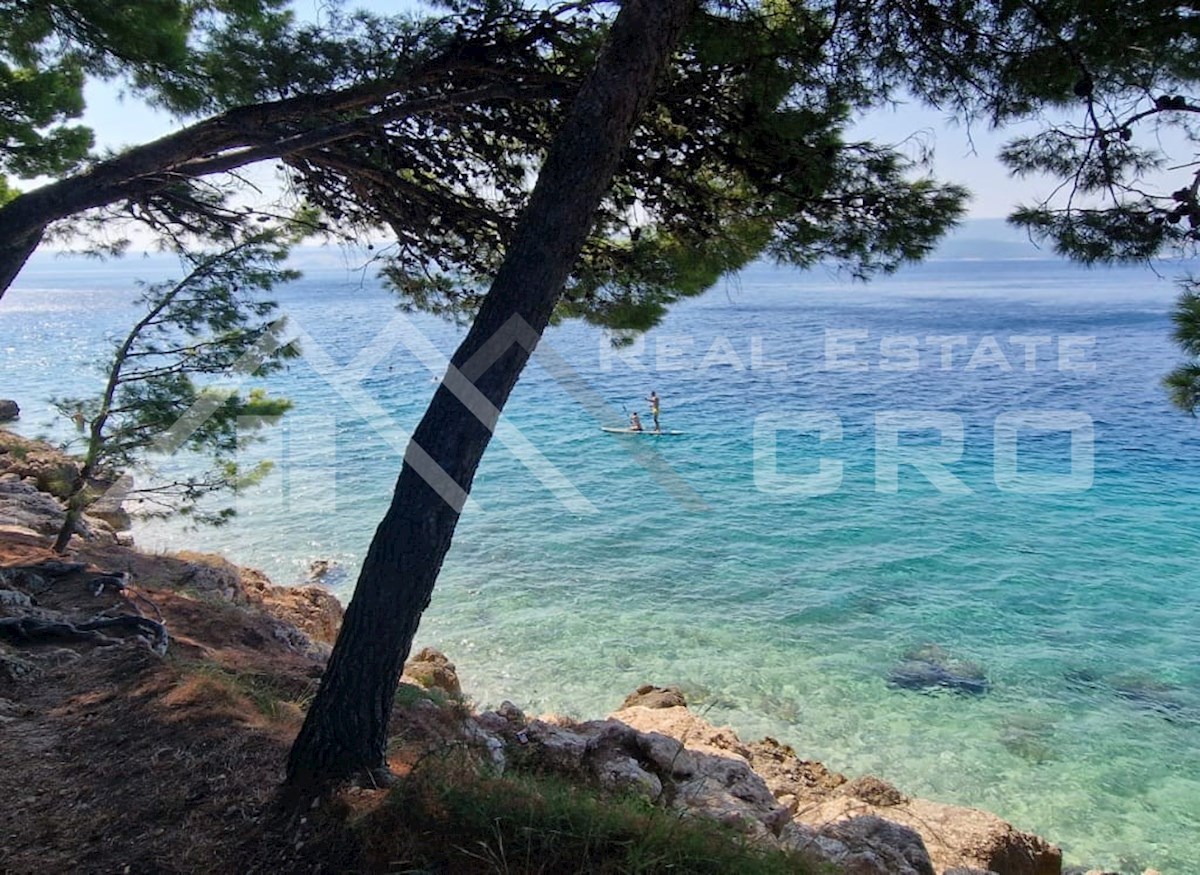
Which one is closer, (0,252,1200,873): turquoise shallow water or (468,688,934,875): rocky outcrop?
(468,688,934,875): rocky outcrop

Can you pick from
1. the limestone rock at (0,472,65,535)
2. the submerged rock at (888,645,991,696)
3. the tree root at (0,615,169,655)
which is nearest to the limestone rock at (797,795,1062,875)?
the submerged rock at (888,645,991,696)

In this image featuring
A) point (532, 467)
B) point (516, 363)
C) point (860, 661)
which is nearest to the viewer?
point (516, 363)

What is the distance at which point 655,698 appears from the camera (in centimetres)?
808

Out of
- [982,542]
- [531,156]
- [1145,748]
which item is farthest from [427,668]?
[982,542]

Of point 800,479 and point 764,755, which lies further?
point 800,479

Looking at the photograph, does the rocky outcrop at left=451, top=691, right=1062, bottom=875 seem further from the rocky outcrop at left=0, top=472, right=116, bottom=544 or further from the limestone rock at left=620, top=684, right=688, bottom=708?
the rocky outcrop at left=0, top=472, right=116, bottom=544

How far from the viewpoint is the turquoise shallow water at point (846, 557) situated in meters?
8.15

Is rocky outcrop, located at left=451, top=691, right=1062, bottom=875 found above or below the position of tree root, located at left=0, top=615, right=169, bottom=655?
below

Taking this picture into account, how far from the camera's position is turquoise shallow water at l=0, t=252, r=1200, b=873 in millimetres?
8148

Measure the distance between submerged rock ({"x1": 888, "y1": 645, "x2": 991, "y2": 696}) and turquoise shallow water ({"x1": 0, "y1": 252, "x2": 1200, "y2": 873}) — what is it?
0.24 m

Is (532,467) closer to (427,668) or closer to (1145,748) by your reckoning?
(427,668)

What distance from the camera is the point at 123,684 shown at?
4.56 m

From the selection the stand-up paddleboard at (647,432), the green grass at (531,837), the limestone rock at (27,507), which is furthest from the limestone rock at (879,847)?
the stand-up paddleboard at (647,432)

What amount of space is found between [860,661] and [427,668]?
587cm
